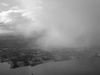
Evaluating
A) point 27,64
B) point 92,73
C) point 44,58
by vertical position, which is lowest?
point 92,73

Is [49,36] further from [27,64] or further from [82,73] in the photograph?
[82,73]

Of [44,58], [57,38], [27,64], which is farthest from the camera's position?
[57,38]

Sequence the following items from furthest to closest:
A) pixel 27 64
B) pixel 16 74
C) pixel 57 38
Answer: pixel 57 38
pixel 27 64
pixel 16 74

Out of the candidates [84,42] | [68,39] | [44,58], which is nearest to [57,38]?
[68,39]

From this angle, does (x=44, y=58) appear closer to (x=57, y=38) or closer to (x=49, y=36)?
(x=57, y=38)

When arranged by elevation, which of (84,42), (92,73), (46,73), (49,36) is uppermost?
(49,36)

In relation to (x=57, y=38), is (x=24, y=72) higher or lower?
lower

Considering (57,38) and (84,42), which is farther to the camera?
(57,38)

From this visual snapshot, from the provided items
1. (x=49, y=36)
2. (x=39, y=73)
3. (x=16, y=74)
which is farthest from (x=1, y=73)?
(x=49, y=36)

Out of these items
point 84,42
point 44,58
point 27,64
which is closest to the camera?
point 27,64
